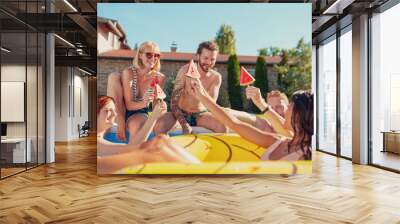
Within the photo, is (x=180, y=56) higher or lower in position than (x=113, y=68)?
higher

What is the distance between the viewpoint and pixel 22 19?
7.01 meters

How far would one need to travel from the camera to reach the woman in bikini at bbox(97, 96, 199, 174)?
657cm

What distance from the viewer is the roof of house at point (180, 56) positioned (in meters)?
6.62

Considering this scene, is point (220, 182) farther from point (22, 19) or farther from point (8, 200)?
point (22, 19)

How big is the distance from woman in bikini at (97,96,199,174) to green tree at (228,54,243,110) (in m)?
1.20

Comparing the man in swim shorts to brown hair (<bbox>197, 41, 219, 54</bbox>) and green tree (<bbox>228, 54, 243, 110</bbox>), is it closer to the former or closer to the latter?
brown hair (<bbox>197, 41, 219, 54</bbox>)

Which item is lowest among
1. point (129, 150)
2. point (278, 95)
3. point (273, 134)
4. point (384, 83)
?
point (129, 150)

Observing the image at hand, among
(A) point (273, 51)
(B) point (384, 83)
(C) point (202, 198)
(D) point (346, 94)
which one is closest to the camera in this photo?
(C) point (202, 198)

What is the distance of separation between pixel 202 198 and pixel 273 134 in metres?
2.14

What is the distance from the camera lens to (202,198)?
5090mm

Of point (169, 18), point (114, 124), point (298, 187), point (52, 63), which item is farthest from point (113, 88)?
point (298, 187)

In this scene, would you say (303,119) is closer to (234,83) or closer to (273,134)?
(273,134)

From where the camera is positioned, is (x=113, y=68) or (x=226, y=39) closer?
(x=113, y=68)

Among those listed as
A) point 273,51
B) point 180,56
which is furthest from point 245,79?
point 180,56
